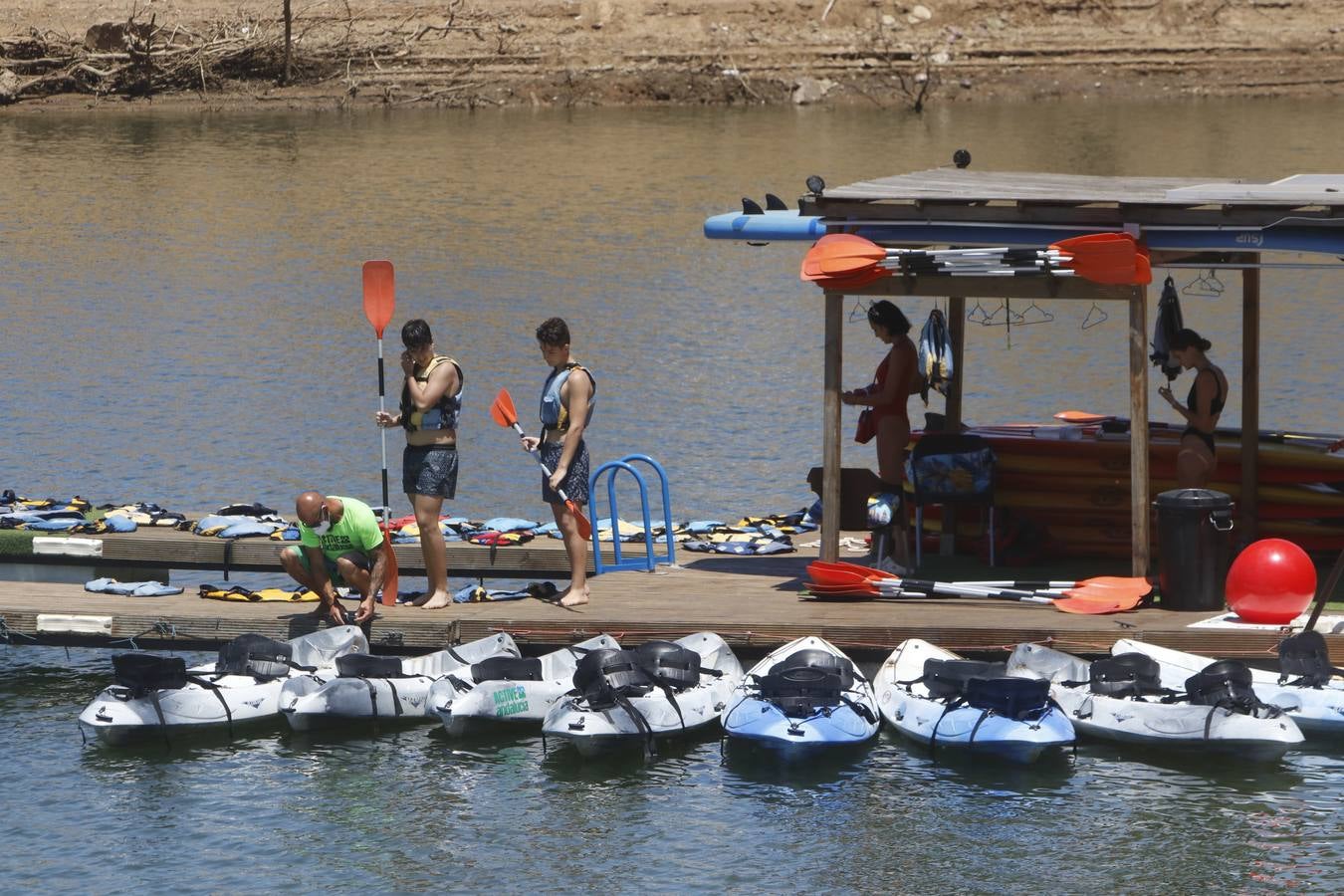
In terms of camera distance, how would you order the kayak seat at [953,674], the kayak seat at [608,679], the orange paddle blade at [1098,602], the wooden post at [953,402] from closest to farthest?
1. the kayak seat at [953,674]
2. the kayak seat at [608,679]
3. the orange paddle blade at [1098,602]
4. the wooden post at [953,402]

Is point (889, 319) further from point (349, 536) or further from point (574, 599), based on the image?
point (349, 536)

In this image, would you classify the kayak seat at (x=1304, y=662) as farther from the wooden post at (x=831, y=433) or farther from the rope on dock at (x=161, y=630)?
the rope on dock at (x=161, y=630)

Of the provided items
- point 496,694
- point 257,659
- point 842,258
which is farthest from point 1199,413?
point 257,659

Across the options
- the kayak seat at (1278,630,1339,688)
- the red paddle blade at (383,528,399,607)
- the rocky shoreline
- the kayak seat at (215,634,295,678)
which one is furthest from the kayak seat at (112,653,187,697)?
the rocky shoreline

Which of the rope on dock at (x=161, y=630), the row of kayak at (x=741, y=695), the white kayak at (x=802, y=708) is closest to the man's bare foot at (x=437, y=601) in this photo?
the row of kayak at (x=741, y=695)

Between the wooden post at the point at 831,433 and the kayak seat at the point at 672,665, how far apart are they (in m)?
1.38

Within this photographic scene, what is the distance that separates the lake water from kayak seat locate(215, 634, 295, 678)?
389mm

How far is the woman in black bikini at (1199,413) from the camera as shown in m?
14.1

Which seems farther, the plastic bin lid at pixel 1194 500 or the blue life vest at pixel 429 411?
the blue life vest at pixel 429 411

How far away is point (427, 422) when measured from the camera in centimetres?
1372

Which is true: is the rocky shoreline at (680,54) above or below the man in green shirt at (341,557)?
above

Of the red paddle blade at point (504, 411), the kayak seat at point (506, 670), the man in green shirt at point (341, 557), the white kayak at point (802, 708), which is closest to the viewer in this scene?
the white kayak at point (802, 708)

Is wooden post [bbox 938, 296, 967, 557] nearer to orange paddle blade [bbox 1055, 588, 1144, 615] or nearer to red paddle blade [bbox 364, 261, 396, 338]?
Answer: orange paddle blade [bbox 1055, 588, 1144, 615]

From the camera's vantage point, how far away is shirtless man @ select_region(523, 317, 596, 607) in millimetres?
13609
